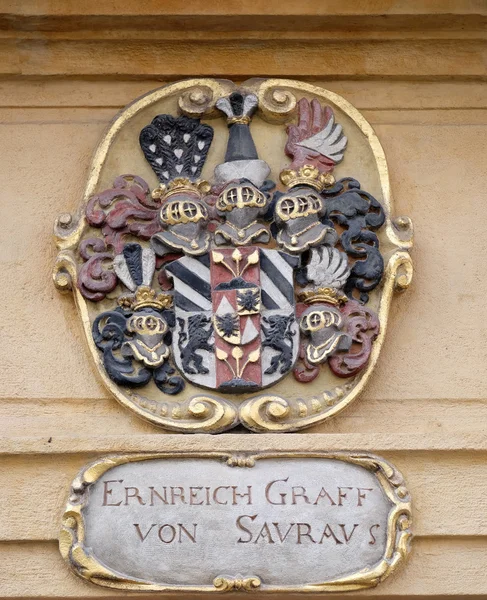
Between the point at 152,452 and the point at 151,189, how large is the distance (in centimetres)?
88

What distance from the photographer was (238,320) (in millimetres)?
4004

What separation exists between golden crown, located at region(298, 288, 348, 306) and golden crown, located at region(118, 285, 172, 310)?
1.38 feet

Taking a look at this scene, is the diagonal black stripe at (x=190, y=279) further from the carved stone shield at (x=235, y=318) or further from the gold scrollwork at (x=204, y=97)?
the gold scrollwork at (x=204, y=97)

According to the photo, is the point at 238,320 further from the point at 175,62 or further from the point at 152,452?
the point at 175,62

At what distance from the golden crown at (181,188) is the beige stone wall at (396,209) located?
0.28 meters

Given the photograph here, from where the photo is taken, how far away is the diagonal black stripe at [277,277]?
4.06 meters

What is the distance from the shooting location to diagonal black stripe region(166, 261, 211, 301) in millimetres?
4070

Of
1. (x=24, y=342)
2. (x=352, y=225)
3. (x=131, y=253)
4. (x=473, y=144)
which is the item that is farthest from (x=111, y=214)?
(x=473, y=144)

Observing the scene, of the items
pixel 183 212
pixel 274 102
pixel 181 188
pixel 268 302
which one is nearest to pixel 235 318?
pixel 268 302

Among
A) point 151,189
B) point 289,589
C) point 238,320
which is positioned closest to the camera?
point 289,589

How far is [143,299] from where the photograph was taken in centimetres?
408

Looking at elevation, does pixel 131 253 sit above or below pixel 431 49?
below

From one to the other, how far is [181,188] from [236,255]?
318mm

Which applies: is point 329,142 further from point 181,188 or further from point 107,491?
point 107,491
